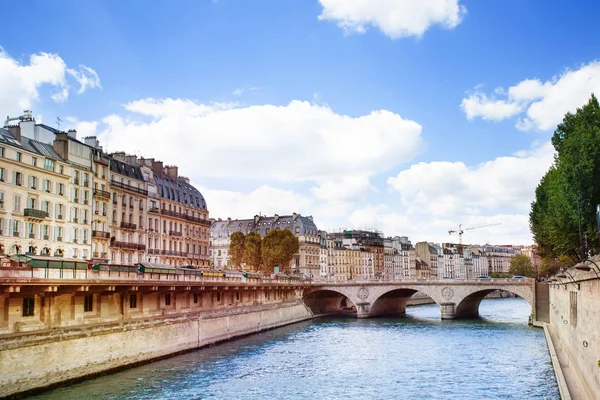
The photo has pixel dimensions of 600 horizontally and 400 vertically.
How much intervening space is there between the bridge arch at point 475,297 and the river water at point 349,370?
1287cm

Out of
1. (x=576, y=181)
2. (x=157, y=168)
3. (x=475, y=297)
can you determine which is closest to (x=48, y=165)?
(x=157, y=168)

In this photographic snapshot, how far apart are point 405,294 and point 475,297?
15.1m

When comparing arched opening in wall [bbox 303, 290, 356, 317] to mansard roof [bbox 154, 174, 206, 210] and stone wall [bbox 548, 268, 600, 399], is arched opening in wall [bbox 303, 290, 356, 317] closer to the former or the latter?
mansard roof [bbox 154, 174, 206, 210]

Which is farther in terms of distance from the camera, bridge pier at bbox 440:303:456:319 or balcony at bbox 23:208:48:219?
bridge pier at bbox 440:303:456:319

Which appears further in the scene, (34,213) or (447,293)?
(447,293)

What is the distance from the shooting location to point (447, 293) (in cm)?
8700

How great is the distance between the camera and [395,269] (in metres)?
187

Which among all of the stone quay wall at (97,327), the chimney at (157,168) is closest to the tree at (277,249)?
the chimney at (157,168)

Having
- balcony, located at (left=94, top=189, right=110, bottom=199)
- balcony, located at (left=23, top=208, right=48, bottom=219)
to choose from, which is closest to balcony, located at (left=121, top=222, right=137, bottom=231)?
balcony, located at (left=94, top=189, right=110, bottom=199)

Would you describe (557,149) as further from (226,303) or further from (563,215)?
(226,303)

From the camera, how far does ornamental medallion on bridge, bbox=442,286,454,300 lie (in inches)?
3413

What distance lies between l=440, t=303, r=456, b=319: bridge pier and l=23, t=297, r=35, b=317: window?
6237 cm

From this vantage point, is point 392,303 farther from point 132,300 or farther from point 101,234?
point 132,300

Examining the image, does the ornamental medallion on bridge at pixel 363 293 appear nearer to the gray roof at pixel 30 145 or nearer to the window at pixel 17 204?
the gray roof at pixel 30 145
